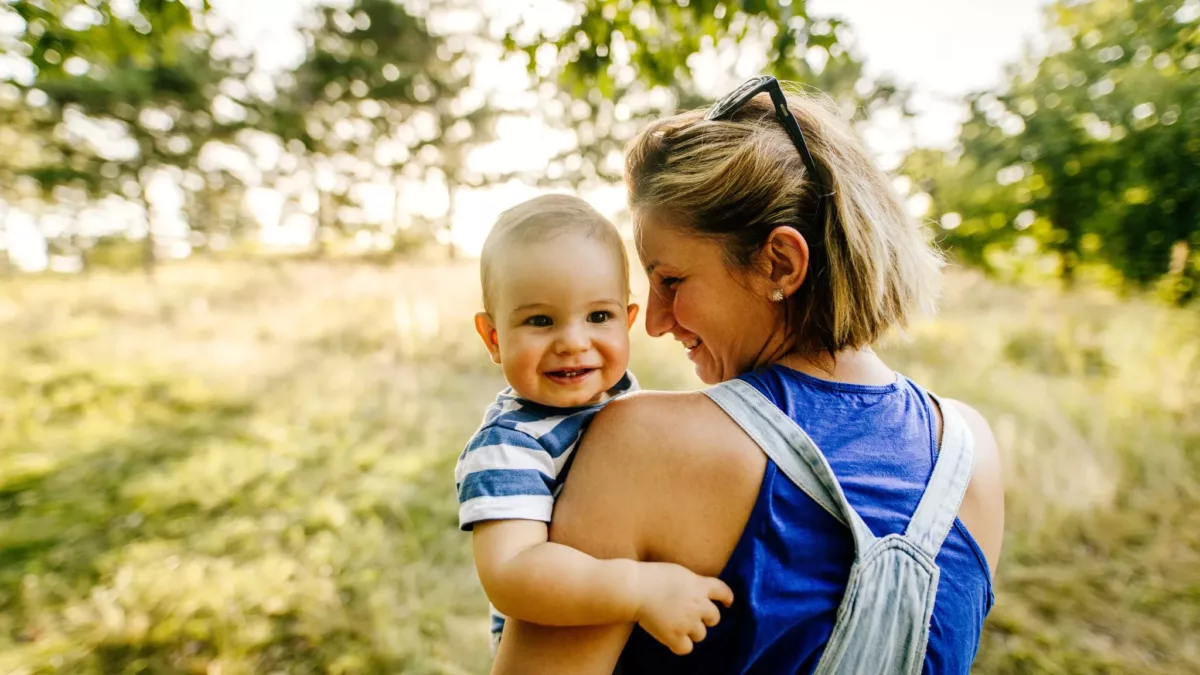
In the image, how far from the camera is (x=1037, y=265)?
1196cm

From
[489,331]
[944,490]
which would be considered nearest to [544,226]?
[489,331]

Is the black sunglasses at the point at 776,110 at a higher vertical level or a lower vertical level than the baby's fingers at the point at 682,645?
higher

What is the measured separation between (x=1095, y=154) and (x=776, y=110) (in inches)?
264

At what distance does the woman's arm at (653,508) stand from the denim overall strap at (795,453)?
0.08 ft

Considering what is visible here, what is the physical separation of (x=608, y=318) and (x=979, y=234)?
1157 cm

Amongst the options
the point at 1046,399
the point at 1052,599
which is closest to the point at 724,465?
the point at 1052,599

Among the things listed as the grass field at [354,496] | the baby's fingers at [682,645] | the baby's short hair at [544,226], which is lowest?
the grass field at [354,496]

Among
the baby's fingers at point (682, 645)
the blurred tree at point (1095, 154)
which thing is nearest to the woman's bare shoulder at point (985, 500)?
the baby's fingers at point (682, 645)

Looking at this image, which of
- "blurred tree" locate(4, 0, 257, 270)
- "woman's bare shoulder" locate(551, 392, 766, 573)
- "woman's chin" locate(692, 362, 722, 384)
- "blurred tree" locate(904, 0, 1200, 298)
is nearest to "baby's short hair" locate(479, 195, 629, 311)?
"woman's chin" locate(692, 362, 722, 384)

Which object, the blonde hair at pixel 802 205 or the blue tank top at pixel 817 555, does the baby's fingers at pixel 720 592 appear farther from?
the blonde hair at pixel 802 205

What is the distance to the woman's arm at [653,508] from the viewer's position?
105 cm

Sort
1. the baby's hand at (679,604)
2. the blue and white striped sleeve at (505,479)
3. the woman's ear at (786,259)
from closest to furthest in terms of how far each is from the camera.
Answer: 1. the baby's hand at (679,604)
2. the blue and white striped sleeve at (505,479)
3. the woman's ear at (786,259)

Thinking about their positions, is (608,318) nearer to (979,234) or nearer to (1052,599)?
(1052,599)

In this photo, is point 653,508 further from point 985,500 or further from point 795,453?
point 985,500
